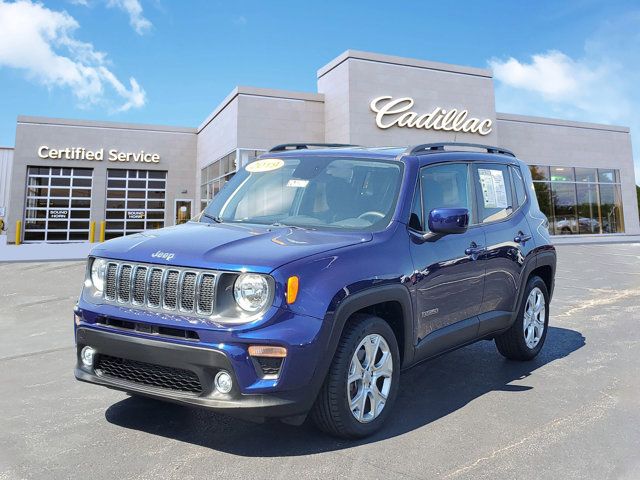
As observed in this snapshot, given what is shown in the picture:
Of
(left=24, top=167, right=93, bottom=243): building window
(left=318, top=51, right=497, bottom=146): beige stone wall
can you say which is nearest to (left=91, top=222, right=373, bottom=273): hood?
(left=318, top=51, right=497, bottom=146): beige stone wall

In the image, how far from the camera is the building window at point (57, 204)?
94.8 ft

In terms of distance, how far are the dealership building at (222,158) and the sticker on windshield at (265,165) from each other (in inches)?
708

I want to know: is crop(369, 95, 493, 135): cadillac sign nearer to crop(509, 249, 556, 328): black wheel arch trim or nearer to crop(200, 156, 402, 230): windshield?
crop(509, 249, 556, 328): black wheel arch trim

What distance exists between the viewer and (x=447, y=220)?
345 cm

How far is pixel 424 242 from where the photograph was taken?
3564 millimetres

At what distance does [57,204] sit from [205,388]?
99.3 feet

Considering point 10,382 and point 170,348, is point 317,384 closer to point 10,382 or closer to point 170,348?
point 170,348

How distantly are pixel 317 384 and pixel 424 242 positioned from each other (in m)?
1.35

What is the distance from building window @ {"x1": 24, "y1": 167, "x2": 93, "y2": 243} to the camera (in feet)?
A: 94.8

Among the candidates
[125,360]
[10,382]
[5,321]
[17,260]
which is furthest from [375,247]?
[17,260]

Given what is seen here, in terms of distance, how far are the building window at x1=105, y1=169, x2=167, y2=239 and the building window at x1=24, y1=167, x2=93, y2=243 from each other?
1246 mm

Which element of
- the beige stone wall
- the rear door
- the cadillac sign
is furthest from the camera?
the cadillac sign

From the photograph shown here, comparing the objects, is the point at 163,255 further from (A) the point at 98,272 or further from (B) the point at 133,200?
(B) the point at 133,200

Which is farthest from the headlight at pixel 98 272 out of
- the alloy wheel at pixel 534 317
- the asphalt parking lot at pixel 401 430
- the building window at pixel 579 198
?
the building window at pixel 579 198
